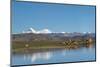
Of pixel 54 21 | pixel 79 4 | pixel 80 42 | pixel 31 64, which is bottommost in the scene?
pixel 31 64

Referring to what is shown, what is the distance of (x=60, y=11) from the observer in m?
3.56

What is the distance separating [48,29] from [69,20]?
0.35m

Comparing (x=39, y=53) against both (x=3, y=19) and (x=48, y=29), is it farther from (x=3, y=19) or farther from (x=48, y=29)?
(x=3, y=19)

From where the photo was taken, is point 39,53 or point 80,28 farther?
point 80,28

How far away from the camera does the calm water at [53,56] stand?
132 inches

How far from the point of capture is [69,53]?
3.60 meters

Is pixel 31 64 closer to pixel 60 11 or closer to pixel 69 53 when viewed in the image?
pixel 69 53

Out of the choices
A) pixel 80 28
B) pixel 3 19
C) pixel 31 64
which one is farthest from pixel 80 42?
pixel 3 19

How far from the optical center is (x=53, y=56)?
11.5 feet

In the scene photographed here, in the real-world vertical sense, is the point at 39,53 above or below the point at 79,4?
below

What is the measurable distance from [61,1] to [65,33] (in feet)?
1.52

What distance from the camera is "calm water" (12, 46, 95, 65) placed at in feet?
11.0

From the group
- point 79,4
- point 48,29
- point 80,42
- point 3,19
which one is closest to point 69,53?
point 80,42

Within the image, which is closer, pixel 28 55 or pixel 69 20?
pixel 28 55
